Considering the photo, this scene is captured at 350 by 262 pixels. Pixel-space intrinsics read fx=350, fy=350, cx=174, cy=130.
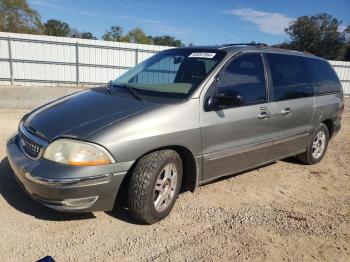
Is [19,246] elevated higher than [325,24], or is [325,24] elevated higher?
[325,24]

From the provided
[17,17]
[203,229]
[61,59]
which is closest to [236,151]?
[203,229]

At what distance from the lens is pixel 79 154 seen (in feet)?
9.83

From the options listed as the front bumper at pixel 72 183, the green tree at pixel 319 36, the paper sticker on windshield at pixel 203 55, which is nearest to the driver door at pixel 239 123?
the paper sticker on windshield at pixel 203 55

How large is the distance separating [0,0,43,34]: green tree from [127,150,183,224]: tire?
110 feet

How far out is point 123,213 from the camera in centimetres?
370

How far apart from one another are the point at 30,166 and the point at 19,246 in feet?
2.26

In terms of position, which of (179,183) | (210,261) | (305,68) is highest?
(305,68)

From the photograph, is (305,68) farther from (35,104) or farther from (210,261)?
(35,104)

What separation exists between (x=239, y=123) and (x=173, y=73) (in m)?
1.06

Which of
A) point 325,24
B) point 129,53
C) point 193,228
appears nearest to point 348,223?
point 193,228

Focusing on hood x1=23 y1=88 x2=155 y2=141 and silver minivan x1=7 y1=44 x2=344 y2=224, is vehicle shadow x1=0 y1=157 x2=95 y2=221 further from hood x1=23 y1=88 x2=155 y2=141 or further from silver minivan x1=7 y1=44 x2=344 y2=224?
hood x1=23 y1=88 x2=155 y2=141

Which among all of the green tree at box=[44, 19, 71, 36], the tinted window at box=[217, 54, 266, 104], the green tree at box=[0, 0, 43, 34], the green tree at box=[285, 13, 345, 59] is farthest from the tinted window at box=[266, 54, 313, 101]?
the green tree at box=[44, 19, 71, 36]

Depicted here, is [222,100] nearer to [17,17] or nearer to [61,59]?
[61,59]

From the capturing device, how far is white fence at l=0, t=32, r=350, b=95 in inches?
631
